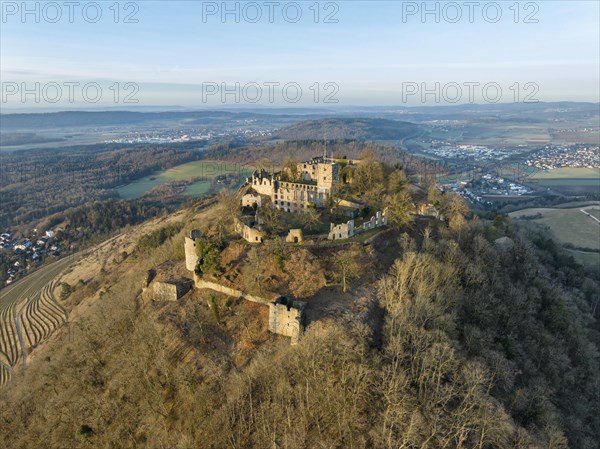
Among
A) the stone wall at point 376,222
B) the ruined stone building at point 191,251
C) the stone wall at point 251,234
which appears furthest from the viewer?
the stone wall at point 376,222

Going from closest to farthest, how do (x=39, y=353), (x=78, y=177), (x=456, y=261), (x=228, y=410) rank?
1. (x=228, y=410)
2. (x=456, y=261)
3. (x=39, y=353)
4. (x=78, y=177)

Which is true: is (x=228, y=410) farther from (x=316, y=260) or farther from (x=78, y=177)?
(x=78, y=177)

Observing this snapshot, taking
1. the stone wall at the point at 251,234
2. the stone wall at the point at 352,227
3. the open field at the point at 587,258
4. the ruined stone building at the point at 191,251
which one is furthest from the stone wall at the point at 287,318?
the open field at the point at 587,258

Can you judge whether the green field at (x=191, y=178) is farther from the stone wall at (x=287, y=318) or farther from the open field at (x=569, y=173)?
the open field at (x=569, y=173)

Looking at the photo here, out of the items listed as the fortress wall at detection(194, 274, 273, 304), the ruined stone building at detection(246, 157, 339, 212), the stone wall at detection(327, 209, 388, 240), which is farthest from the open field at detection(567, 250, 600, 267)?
the fortress wall at detection(194, 274, 273, 304)

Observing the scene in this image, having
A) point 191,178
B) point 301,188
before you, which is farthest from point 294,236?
point 191,178

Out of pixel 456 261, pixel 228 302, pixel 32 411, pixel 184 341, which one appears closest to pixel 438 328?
pixel 456 261
